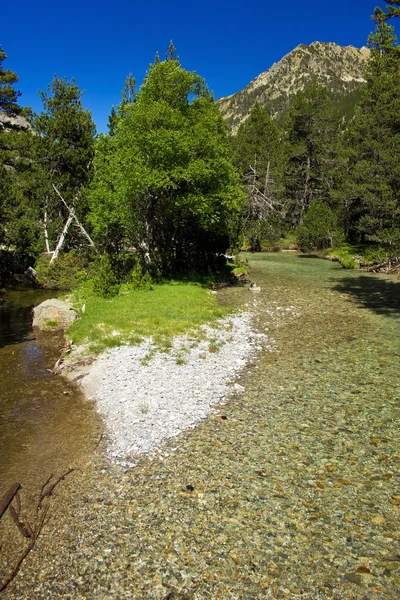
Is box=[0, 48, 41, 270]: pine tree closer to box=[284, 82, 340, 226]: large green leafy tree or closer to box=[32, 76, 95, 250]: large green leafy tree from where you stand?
box=[32, 76, 95, 250]: large green leafy tree

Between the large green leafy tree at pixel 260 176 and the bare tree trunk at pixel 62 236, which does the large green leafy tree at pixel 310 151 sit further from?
the bare tree trunk at pixel 62 236

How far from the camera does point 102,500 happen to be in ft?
26.4

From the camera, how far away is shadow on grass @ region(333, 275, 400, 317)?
83.9 ft

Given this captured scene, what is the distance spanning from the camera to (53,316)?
22.8m

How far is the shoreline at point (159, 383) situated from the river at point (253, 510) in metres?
0.62

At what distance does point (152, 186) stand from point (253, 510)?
2489cm

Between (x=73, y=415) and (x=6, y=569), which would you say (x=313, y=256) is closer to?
(x=73, y=415)

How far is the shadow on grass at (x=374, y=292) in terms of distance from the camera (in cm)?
2558

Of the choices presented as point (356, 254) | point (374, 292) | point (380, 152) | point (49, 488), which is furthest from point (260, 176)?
point (49, 488)

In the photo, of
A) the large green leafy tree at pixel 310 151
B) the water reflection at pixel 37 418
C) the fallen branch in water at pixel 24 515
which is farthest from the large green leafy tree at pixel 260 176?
the fallen branch in water at pixel 24 515

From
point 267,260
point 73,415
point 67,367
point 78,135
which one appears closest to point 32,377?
point 67,367

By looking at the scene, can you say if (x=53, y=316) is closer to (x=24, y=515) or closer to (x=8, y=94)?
(x=24, y=515)

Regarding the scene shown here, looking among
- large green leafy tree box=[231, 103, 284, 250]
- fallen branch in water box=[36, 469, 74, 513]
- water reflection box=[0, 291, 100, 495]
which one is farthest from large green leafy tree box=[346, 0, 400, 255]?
fallen branch in water box=[36, 469, 74, 513]

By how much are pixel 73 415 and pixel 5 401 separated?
2.99m
